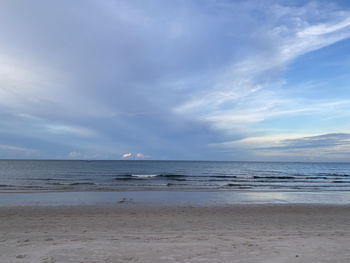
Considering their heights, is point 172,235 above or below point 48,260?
below

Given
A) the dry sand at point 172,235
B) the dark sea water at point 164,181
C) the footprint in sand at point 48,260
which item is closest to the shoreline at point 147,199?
the dry sand at point 172,235

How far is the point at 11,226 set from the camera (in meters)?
9.05

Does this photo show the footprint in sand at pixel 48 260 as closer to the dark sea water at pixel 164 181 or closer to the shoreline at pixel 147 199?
the shoreline at pixel 147 199

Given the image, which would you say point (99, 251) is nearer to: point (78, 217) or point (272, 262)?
point (272, 262)

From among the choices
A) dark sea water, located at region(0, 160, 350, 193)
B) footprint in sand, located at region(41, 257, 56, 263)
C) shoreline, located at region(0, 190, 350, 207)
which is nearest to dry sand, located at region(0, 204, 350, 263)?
footprint in sand, located at region(41, 257, 56, 263)

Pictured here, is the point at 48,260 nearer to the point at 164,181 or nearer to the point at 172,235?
the point at 172,235

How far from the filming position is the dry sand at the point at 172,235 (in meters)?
5.50

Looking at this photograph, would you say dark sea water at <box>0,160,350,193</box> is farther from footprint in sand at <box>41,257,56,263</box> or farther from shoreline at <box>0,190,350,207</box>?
footprint in sand at <box>41,257,56,263</box>

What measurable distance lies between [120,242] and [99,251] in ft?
3.14

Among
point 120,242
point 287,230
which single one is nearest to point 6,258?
point 120,242

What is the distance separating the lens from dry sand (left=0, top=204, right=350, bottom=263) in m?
5.50

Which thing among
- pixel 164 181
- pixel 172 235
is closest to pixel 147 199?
pixel 172 235

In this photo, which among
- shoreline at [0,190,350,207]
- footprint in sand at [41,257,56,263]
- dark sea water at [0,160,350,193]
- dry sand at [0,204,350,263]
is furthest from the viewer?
dark sea water at [0,160,350,193]

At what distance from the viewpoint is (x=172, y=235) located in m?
7.72
